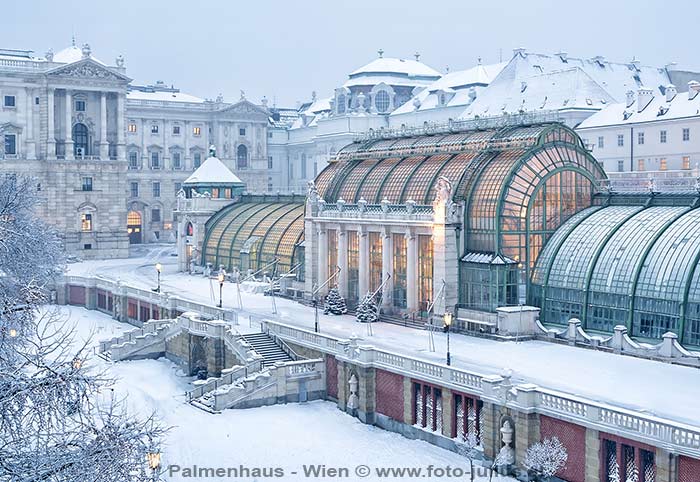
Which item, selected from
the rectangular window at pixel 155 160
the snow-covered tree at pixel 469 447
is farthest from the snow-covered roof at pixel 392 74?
the snow-covered tree at pixel 469 447

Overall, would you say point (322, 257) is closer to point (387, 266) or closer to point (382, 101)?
point (387, 266)

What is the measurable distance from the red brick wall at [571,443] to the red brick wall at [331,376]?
52.2 feet

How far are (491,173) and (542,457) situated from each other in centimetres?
2570

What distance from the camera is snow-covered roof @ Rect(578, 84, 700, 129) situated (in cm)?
8931

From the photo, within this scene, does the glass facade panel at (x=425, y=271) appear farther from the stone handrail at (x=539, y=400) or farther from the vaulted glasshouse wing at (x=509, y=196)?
the stone handrail at (x=539, y=400)

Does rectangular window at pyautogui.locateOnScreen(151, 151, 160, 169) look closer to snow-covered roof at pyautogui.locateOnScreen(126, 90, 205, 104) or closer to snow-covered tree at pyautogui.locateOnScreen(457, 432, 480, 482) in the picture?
snow-covered roof at pyautogui.locateOnScreen(126, 90, 205, 104)

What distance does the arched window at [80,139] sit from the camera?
120 metres

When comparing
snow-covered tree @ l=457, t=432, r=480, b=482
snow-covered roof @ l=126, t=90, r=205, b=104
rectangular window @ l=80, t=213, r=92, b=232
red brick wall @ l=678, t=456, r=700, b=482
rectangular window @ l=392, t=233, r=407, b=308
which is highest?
snow-covered roof @ l=126, t=90, r=205, b=104

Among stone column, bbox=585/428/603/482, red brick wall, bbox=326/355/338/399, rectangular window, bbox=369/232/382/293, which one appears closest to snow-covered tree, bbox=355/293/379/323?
rectangular window, bbox=369/232/382/293

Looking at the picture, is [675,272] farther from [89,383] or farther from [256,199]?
[256,199]

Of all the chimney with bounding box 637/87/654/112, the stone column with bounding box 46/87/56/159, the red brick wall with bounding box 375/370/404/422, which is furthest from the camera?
the stone column with bounding box 46/87/56/159

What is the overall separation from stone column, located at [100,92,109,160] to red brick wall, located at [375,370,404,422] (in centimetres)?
8196

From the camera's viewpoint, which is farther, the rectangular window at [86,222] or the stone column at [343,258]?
the rectangular window at [86,222]

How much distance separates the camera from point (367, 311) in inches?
2352
